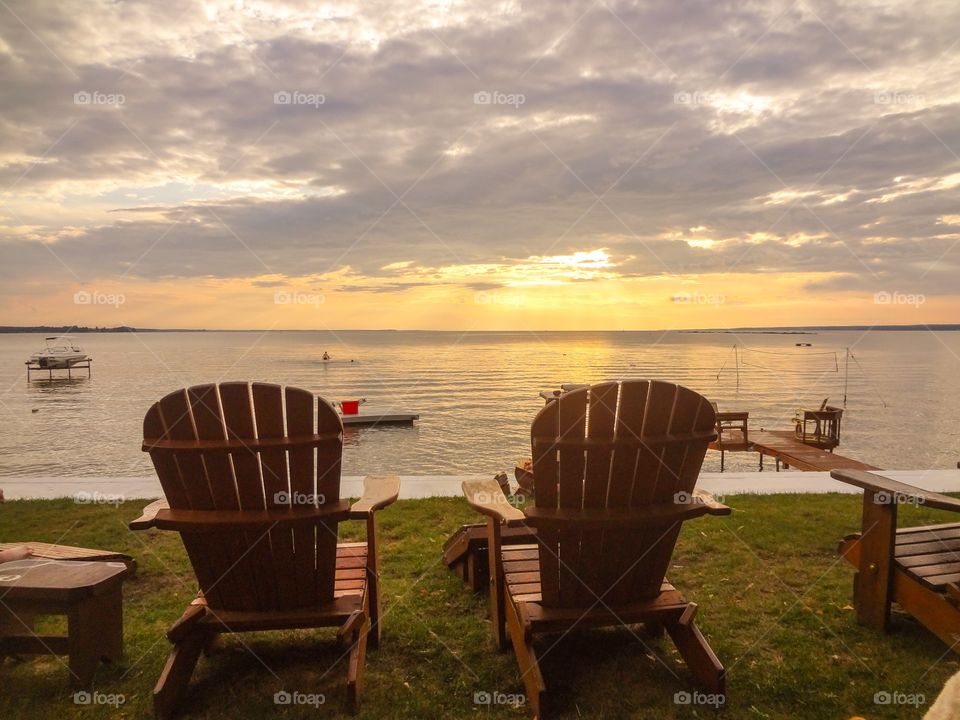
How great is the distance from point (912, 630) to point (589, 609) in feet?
6.93

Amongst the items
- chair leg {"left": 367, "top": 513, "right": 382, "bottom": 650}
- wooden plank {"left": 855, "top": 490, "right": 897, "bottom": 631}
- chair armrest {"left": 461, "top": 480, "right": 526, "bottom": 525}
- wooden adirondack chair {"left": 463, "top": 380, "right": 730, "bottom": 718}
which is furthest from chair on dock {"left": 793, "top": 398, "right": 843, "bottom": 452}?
chair leg {"left": 367, "top": 513, "right": 382, "bottom": 650}

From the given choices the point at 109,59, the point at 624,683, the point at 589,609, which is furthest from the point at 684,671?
the point at 109,59

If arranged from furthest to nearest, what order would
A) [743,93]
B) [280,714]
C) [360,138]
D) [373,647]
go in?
[360,138] < [743,93] < [373,647] < [280,714]

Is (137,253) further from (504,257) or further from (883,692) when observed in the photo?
(883,692)

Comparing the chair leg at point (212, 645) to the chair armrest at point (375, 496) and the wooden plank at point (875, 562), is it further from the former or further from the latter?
the wooden plank at point (875, 562)

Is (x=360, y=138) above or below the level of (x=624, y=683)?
above

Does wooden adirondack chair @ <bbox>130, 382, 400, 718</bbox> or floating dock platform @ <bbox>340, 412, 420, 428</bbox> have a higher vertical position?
wooden adirondack chair @ <bbox>130, 382, 400, 718</bbox>

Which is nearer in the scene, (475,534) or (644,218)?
(475,534)

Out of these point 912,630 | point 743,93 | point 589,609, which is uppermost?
point 743,93

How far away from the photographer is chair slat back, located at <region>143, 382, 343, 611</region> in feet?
8.34

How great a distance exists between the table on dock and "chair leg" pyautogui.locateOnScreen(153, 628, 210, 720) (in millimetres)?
14818

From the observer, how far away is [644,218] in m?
35.2

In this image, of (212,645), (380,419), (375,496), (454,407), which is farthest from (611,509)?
(454,407)

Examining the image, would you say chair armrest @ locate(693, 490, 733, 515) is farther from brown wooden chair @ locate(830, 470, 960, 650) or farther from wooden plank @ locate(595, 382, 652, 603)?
brown wooden chair @ locate(830, 470, 960, 650)
